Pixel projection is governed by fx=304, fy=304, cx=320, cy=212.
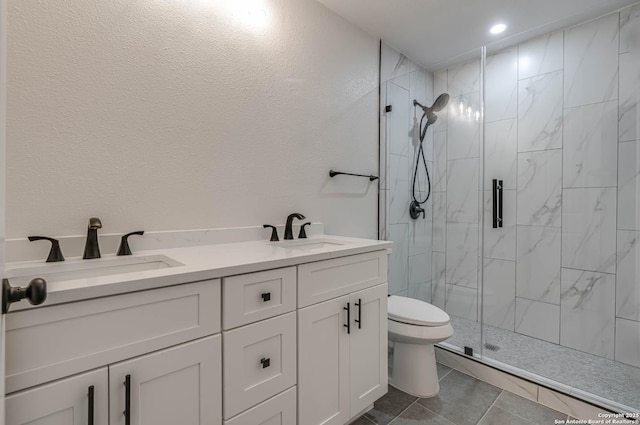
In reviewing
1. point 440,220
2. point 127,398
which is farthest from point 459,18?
point 127,398

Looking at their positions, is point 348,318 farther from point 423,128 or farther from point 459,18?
point 459,18

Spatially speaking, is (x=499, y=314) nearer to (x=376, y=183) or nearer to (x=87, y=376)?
(x=376, y=183)

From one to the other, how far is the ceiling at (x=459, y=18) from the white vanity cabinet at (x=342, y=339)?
1.62 metres

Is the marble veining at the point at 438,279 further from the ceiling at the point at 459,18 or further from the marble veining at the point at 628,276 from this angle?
the ceiling at the point at 459,18

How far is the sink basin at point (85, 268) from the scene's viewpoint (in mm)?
906

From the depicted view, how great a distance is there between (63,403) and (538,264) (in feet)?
9.47

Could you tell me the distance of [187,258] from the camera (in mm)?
1125

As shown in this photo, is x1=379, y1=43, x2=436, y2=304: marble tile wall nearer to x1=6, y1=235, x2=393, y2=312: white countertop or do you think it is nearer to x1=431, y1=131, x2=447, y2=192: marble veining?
x1=431, y1=131, x2=447, y2=192: marble veining

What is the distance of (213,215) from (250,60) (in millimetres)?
836

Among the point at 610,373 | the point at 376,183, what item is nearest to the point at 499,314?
the point at 610,373

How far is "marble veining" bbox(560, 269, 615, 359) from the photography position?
2092 millimetres

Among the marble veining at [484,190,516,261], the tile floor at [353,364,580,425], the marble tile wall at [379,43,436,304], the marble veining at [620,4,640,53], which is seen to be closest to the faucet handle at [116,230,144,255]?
the tile floor at [353,364,580,425]

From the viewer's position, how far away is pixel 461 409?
64.9 inches

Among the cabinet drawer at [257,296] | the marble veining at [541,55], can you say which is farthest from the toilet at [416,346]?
the marble veining at [541,55]
